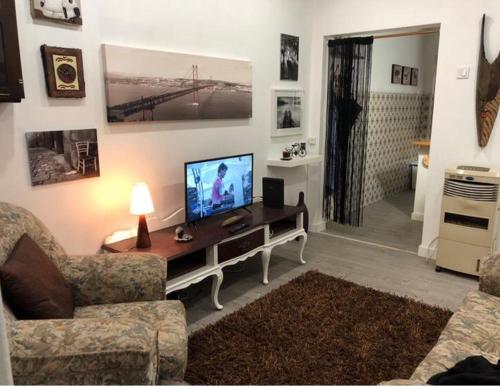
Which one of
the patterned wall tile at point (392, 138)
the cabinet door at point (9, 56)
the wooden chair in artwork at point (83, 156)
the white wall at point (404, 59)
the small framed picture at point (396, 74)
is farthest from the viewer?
the small framed picture at point (396, 74)

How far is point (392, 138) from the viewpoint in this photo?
19.6 ft

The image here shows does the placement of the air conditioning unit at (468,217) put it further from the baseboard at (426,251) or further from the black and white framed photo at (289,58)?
the black and white framed photo at (289,58)

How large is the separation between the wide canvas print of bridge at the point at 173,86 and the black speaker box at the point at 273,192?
63cm

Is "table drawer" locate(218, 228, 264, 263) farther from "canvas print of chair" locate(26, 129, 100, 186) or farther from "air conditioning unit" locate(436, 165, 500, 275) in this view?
"air conditioning unit" locate(436, 165, 500, 275)

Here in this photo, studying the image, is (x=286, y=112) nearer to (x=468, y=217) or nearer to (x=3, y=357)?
(x=468, y=217)

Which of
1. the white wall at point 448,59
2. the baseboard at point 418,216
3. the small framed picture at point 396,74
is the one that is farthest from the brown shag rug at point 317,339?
the small framed picture at point 396,74

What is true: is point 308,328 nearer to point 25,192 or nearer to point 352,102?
point 25,192

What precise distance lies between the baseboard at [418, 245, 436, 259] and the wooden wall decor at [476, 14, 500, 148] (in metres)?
1.08

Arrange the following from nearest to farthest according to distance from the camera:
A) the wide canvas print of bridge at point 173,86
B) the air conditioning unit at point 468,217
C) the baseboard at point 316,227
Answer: the wide canvas print of bridge at point 173,86
the air conditioning unit at point 468,217
the baseboard at point 316,227

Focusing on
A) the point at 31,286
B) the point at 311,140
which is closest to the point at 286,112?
the point at 311,140

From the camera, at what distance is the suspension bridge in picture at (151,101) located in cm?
262

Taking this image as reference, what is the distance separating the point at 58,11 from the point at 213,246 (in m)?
1.68

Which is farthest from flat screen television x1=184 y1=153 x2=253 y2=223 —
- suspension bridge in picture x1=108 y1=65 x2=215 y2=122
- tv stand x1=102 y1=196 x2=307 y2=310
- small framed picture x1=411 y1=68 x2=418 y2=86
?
small framed picture x1=411 y1=68 x2=418 y2=86

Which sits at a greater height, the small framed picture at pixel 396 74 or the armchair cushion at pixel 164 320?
the small framed picture at pixel 396 74
